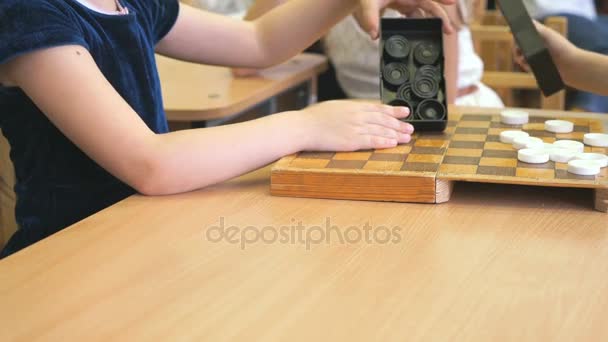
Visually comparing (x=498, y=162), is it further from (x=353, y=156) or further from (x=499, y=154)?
(x=353, y=156)

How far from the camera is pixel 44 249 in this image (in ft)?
2.86

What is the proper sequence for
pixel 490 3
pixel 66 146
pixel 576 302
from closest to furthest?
pixel 576 302 < pixel 66 146 < pixel 490 3

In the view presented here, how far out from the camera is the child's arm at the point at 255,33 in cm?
136

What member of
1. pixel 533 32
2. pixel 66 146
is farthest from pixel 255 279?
pixel 533 32

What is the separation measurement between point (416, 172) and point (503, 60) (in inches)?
77.4

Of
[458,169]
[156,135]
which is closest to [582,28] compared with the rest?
[458,169]

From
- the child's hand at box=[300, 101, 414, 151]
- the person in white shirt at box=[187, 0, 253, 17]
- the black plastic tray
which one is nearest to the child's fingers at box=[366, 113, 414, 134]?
the child's hand at box=[300, 101, 414, 151]

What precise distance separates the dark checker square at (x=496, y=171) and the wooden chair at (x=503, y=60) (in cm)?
105

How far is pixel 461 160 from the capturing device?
1.04 meters

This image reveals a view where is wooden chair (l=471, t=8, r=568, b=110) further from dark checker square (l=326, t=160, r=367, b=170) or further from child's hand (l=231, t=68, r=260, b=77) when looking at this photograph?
dark checker square (l=326, t=160, r=367, b=170)

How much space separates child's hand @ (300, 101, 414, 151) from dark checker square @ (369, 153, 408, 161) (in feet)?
0.09

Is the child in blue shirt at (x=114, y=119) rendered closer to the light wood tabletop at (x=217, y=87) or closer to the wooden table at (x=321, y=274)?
the wooden table at (x=321, y=274)

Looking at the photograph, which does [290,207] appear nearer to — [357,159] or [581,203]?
[357,159]

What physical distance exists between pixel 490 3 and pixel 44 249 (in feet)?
12.0
